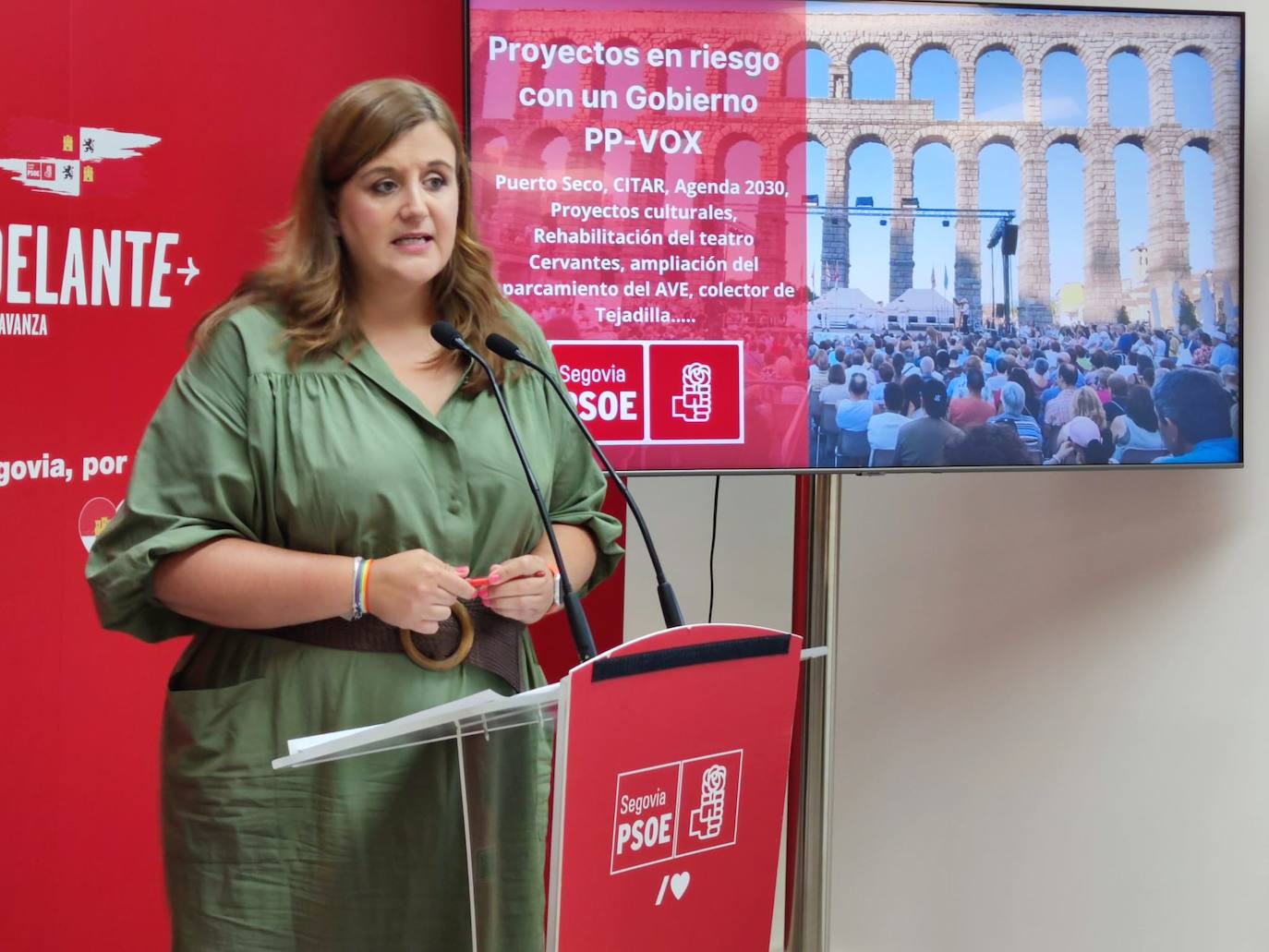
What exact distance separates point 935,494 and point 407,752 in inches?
75.0

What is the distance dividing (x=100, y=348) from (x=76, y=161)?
33 cm

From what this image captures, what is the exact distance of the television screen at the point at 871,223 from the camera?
7.78ft

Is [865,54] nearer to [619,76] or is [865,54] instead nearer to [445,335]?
[619,76]

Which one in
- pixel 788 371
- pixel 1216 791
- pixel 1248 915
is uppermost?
pixel 788 371

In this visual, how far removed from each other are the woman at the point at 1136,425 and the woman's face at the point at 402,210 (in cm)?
143

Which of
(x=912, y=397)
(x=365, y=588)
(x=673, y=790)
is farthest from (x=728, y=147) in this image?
(x=673, y=790)

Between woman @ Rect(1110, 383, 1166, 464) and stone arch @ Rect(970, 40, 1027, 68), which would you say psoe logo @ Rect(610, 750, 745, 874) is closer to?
woman @ Rect(1110, 383, 1166, 464)

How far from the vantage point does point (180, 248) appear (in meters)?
2.52

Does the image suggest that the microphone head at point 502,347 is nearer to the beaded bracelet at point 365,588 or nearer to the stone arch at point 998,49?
the beaded bracelet at point 365,588

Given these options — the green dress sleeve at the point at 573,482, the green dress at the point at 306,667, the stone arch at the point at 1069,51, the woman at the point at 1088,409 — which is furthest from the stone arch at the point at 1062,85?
the green dress at the point at 306,667

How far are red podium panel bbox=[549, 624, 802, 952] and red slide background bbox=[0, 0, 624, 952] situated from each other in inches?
59.9

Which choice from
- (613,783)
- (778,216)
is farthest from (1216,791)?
(613,783)

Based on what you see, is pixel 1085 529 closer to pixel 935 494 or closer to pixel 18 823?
pixel 935 494

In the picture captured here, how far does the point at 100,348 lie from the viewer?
2.41m
